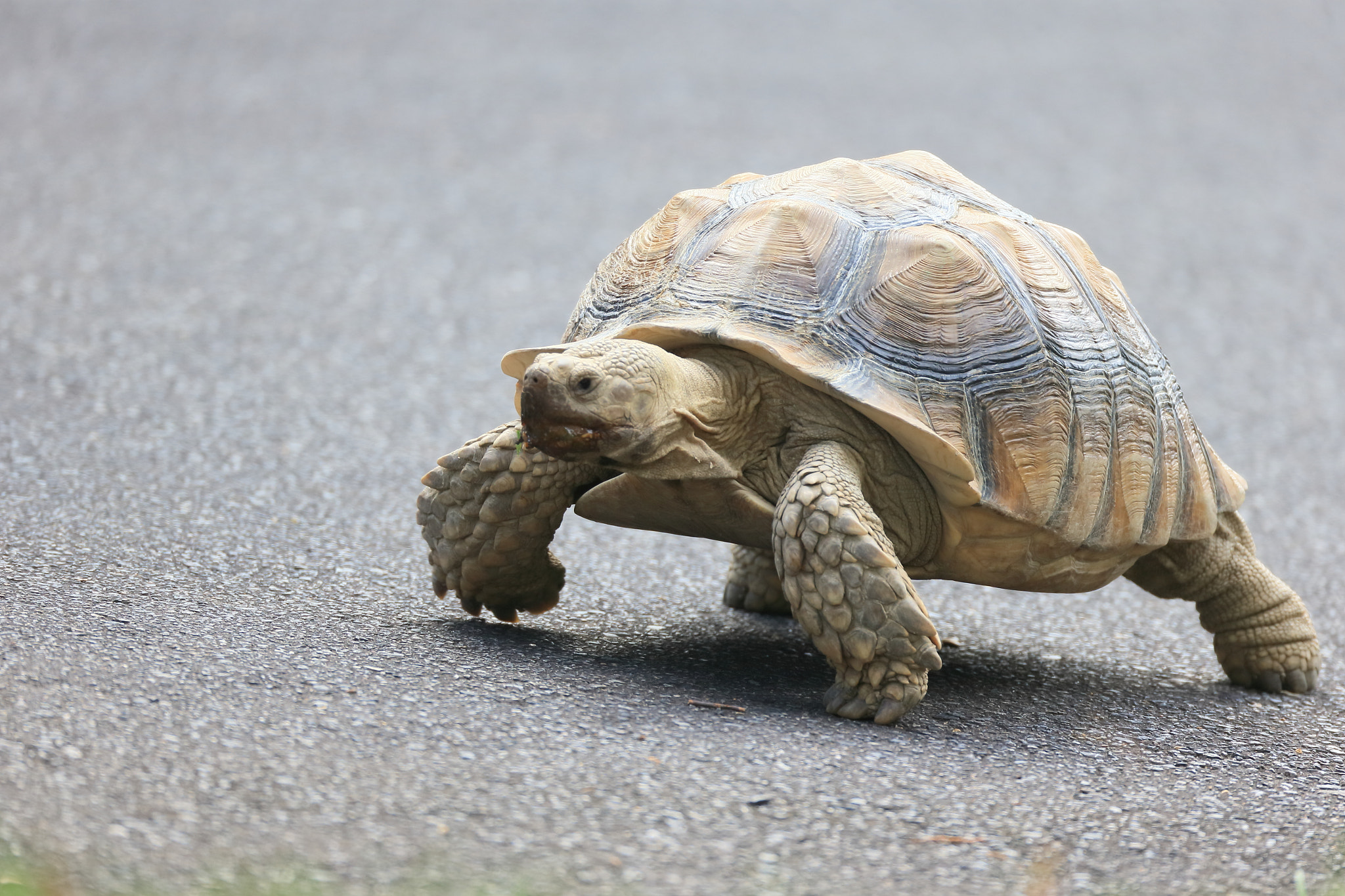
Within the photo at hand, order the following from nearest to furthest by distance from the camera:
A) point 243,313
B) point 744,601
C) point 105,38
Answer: point 744,601
point 243,313
point 105,38

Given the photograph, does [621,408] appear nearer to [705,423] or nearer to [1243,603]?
[705,423]

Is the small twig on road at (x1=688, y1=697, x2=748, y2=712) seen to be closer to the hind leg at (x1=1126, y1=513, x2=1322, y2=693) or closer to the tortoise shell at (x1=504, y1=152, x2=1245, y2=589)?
the tortoise shell at (x1=504, y1=152, x2=1245, y2=589)

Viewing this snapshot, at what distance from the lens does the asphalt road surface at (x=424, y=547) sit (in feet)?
6.79

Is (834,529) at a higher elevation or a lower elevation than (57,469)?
higher

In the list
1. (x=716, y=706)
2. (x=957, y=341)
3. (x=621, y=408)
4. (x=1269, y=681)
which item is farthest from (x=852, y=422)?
(x=1269, y=681)

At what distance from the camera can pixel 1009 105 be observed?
1198 centimetres

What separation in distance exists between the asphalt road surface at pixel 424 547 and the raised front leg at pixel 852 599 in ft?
0.31

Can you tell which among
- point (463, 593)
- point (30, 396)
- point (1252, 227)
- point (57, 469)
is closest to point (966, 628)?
point (463, 593)

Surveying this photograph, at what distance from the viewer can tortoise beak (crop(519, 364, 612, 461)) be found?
2.54 meters

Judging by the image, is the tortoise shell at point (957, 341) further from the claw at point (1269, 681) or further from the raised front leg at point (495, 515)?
the claw at point (1269, 681)

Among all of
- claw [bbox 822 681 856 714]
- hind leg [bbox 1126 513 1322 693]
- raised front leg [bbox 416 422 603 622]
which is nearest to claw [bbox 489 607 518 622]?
raised front leg [bbox 416 422 603 622]

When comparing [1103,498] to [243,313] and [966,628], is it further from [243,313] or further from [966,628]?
[243,313]

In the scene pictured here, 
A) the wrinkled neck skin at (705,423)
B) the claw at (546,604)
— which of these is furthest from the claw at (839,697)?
the claw at (546,604)

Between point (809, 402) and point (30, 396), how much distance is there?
3.05 metres
